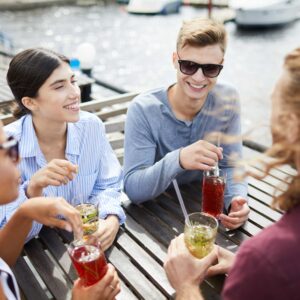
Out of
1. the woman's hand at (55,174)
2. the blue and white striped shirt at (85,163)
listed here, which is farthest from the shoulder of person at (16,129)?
the woman's hand at (55,174)

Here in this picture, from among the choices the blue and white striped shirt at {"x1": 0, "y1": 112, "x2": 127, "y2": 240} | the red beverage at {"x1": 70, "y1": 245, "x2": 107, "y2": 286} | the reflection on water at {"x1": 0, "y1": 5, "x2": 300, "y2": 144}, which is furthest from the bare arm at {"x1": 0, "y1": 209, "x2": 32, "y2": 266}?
the reflection on water at {"x1": 0, "y1": 5, "x2": 300, "y2": 144}

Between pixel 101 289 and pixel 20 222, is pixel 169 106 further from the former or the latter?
pixel 101 289

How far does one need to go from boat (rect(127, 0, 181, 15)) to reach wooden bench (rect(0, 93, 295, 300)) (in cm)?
2988

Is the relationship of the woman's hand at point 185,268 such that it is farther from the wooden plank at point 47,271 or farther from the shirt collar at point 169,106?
the shirt collar at point 169,106

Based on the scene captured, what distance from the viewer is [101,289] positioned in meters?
1.58

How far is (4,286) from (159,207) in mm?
1168

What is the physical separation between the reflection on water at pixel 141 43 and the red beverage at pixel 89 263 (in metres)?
7.37

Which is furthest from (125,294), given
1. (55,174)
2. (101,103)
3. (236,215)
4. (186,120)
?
(101,103)

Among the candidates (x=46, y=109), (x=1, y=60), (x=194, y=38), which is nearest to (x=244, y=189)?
(x=194, y=38)

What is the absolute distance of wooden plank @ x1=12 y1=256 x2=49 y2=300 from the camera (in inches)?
70.0

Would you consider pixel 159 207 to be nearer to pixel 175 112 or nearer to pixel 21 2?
pixel 175 112

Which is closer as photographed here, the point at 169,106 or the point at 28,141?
the point at 28,141

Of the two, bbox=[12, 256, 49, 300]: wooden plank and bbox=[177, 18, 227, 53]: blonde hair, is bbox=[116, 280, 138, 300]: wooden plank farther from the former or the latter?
bbox=[177, 18, 227, 53]: blonde hair

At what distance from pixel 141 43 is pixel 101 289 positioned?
21.5 meters
